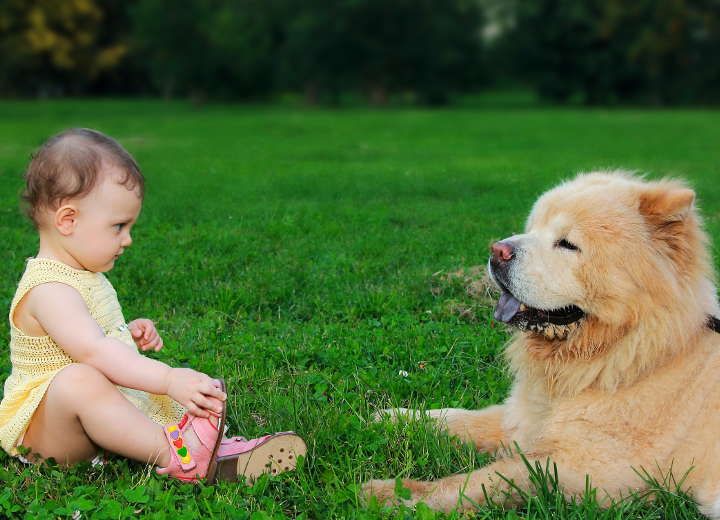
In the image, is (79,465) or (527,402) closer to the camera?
(79,465)

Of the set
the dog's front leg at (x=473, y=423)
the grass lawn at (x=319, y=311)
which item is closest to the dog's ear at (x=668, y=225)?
the grass lawn at (x=319, y=311)

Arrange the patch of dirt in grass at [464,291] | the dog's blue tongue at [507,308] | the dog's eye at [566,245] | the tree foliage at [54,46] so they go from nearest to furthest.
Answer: the dog's eye at [566,245] < the dog's blue tongue at [507,308] < the patch of dirt in grass at [464,291] < the tree foliage at [54,46]

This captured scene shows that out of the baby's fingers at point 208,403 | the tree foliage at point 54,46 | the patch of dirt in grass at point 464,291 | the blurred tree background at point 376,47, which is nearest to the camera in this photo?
the baby's fingers at point 208,403

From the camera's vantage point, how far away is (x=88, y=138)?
3.29 metres

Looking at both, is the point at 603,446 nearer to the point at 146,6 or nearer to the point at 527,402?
the point at 527,402

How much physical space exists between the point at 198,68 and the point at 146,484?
52.8 m

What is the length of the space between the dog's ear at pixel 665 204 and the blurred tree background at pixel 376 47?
4703cm

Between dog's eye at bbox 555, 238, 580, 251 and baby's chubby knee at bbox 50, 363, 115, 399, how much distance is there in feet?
6.57

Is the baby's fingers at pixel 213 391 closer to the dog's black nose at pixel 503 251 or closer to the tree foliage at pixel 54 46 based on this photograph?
the dog's black nose at pixel 503 251

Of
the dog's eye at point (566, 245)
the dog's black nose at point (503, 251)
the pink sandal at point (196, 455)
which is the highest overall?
the dog's eye at point (566, 245)

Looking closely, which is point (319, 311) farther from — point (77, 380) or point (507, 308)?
point (77, 380)

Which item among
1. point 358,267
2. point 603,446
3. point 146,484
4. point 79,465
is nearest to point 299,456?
point 146,484

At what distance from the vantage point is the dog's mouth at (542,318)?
3.49 meters

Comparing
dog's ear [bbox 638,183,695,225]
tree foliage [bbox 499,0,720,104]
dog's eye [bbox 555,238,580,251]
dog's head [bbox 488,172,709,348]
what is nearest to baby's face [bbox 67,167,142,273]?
dog's head [bbox 488,172,709,348]
